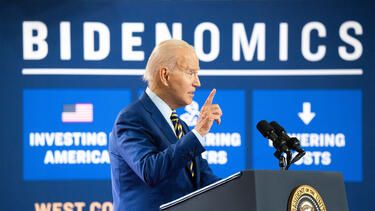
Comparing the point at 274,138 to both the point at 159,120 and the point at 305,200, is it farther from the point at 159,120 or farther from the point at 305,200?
the point at 159,120

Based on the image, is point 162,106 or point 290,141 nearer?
point 290,141

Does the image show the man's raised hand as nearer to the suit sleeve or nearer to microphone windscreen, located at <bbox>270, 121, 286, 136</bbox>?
the suit sleeve

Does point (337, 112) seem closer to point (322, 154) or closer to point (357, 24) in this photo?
point (322, 154)

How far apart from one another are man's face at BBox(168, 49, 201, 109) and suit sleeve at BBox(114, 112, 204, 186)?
0.23 meters

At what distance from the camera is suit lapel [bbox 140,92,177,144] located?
5.49ft

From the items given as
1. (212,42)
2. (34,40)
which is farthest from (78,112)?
(212,42)

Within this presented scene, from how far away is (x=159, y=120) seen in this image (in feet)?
5.53

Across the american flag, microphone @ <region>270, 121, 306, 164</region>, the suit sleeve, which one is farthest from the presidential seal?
the american flag

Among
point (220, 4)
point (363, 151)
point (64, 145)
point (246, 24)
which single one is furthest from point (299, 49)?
point (64, 145)

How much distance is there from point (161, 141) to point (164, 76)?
0.28 metres

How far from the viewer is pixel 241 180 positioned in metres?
1.21

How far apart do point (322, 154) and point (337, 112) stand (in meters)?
0.40

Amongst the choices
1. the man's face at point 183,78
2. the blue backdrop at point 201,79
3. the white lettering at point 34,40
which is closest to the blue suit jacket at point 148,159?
the man's face at point 183,78

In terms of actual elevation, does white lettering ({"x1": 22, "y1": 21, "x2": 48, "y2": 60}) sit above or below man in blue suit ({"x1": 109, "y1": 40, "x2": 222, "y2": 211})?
above
